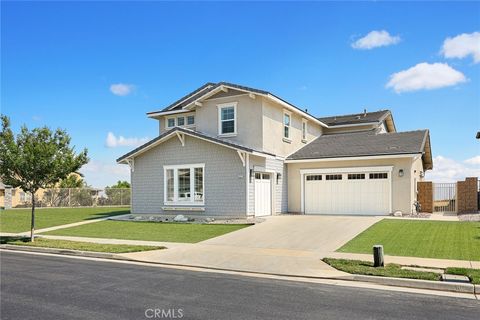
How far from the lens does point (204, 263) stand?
1111cm

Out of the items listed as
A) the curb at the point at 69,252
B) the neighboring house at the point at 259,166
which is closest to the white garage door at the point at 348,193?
the neighboring house at the point at 259,166

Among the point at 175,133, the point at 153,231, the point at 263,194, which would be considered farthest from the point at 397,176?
the point at 153,231

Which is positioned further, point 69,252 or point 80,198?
point 80,198

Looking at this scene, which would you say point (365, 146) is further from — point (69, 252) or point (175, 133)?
point (69, 252)

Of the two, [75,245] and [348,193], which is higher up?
[348,193]

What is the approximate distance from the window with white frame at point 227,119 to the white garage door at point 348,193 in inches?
206

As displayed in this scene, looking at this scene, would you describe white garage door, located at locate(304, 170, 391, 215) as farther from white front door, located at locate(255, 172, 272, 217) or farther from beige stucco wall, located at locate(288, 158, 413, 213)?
white front door, located at locate(255, 172, 272, 217)

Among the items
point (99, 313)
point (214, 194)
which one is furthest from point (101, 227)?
point (99, 313)

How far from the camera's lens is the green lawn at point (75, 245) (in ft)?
43.6

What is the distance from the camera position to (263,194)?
21.4 metres

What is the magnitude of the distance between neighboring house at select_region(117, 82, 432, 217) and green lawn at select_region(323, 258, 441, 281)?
966 centimetres

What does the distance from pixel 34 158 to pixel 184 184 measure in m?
8.03

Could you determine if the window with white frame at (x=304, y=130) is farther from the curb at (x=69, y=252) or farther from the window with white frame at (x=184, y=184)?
the curb at (x=69, y=252)

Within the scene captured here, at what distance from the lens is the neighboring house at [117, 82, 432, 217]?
20375mm
